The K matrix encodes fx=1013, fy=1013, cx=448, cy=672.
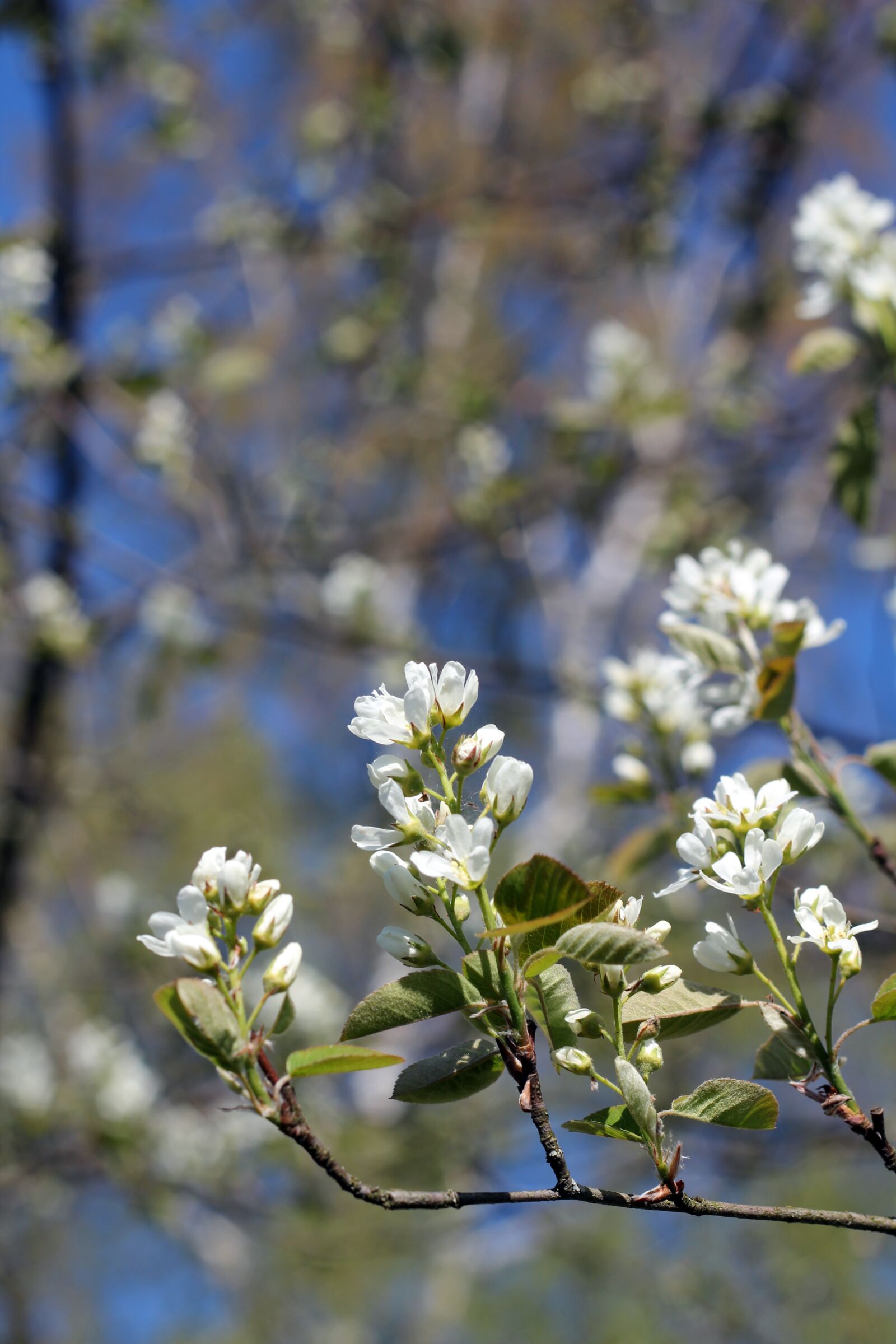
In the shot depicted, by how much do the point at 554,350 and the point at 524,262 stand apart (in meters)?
1.01

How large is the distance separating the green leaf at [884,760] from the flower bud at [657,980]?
0.58m

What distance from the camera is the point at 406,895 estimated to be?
0.69 metres

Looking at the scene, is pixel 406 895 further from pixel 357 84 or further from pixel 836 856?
pixel 357 84

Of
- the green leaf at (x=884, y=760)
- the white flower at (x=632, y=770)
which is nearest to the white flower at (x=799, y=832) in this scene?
the green leaf at (x=884, y=760)

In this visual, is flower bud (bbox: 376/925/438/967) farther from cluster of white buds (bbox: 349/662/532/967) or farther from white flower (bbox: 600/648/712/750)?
white flower (bbox: 600/648/712/750)

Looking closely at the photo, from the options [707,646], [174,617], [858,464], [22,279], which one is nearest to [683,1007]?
[707,646]

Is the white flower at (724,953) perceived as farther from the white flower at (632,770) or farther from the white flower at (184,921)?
the white flower at (632,770)

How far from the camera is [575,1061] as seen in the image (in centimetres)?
67

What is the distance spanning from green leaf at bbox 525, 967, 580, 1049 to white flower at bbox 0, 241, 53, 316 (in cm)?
262

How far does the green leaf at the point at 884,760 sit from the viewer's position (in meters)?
1.18

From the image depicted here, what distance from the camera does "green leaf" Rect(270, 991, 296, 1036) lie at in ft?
2.28

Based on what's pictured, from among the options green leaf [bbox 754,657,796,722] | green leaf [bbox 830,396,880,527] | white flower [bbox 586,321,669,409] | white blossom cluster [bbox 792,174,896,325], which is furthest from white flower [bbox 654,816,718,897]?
white flower [bbox 586,321,669,409]

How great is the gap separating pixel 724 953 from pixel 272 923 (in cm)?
33

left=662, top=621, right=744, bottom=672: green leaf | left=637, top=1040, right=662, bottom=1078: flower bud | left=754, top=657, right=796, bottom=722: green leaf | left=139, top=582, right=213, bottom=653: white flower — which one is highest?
left=139, top=582, right=213, bottom=653: white flower
